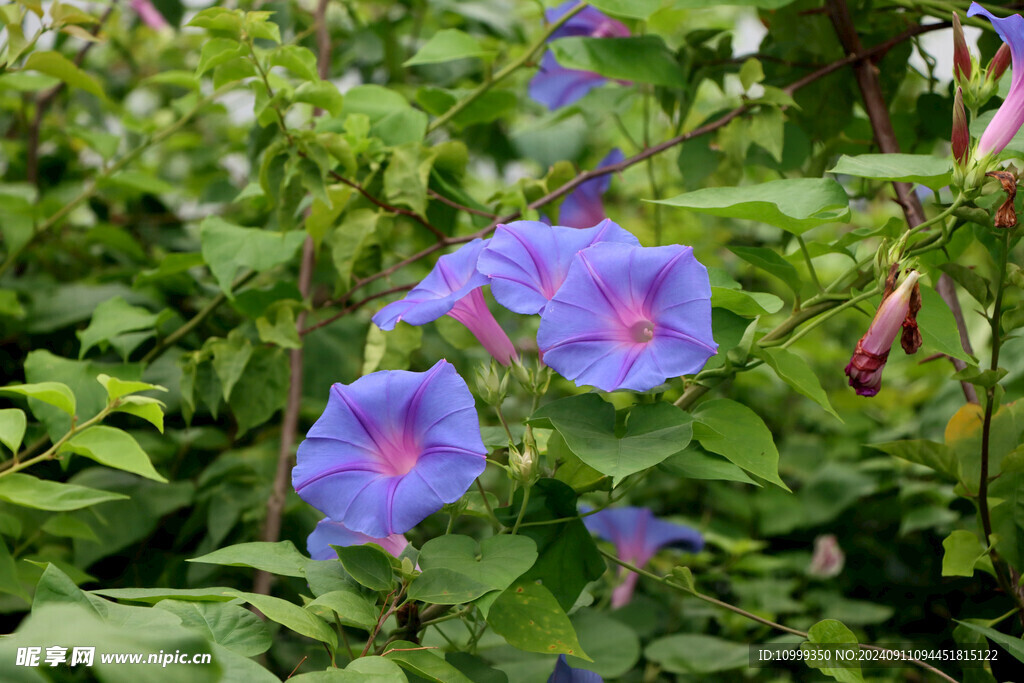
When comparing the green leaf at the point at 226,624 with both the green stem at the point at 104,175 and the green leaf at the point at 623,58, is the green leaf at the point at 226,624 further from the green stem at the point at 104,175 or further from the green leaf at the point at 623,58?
the green stem at the point at 104,175

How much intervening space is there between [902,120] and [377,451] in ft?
3.49

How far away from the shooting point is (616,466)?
65 centimetres

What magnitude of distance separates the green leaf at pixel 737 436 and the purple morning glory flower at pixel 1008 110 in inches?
13.3

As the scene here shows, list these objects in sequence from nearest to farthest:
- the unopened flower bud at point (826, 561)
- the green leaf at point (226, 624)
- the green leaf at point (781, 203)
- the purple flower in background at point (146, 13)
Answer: the green leaf at point (226, 624) < the green leaf at point (781, 203) < the unopened flower bud at point (826, 561) < the purple flower in background at point (146, 13)

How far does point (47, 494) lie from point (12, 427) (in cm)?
10

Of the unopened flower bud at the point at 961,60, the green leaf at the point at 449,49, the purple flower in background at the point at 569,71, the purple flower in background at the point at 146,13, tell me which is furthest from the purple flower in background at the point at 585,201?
the purple flower in background at the point at 146,13

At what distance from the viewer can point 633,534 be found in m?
1.39

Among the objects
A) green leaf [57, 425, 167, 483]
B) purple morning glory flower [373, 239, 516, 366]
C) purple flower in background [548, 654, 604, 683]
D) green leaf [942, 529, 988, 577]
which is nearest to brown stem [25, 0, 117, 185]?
green leaf [57, 425, 167, 483]

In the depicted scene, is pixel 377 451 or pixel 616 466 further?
pixel 377 451

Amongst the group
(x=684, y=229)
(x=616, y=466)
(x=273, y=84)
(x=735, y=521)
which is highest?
(x=273, y=84)

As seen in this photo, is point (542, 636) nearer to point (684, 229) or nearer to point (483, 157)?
point (483, 157)

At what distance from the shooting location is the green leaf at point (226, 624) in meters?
0.66

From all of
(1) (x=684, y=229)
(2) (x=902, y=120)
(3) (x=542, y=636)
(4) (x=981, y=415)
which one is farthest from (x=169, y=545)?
(1) (x=684, y=229)

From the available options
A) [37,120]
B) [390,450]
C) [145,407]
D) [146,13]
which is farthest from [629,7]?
[146,13]
